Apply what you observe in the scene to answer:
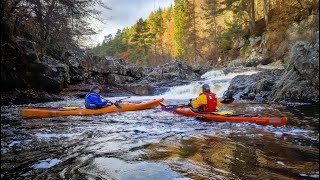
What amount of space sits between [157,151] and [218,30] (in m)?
46.6

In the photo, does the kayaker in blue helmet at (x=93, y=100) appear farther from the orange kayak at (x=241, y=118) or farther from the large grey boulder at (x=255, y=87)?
the large grey boulder at (x=255, y=87)

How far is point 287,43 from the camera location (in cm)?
2439

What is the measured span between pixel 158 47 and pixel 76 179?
6905 centimetres

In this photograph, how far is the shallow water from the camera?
3.97 meters

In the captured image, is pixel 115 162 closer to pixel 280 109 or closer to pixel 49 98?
pixel 280 109

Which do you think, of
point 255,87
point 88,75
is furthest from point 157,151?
point 88,75

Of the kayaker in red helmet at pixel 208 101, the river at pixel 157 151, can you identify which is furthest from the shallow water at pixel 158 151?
the kayaker in red helmet at pixel 208 101

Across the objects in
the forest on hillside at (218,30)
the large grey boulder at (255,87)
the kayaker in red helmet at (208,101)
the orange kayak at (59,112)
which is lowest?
the orange kayak at (59,112)

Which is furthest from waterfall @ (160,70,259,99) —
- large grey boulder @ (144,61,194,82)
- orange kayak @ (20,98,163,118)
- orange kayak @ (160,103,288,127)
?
orange kayak @ (160,103,288,127)

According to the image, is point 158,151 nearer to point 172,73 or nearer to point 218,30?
point 172,73

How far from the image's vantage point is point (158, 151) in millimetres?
5441

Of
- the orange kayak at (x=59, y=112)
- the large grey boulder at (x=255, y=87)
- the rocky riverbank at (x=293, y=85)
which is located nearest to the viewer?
the orange kayak at (x=59, y=112)

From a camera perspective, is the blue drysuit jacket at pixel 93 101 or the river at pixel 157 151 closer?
the river at pixel 157 151

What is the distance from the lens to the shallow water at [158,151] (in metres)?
3.97
